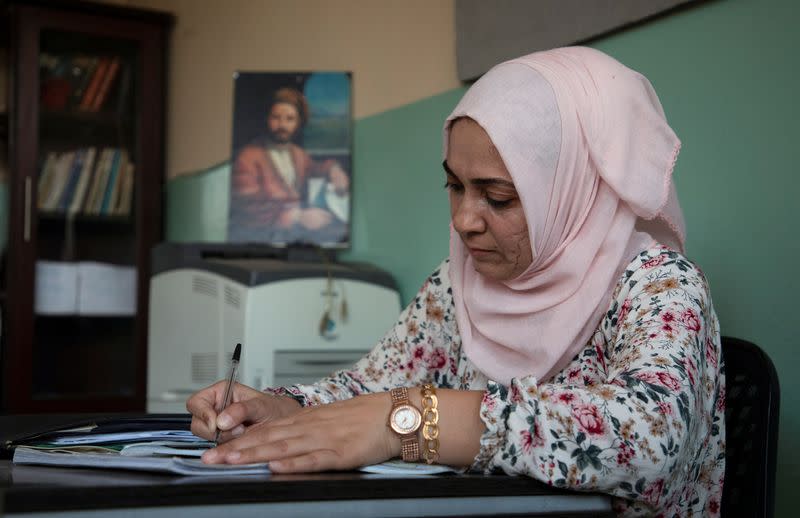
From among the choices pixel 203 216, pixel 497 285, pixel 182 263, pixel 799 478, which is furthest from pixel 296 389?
pixel 203 216

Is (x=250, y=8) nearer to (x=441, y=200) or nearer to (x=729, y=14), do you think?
(x=441, y=200)

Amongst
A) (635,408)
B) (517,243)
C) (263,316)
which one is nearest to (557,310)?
Answer: (517,243)

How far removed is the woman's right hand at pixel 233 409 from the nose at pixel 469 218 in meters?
0.33

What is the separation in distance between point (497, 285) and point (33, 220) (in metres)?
2.71

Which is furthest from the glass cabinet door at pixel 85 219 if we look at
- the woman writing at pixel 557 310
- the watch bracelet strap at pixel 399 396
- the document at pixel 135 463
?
the watch bracelet strap at pixel 399 396

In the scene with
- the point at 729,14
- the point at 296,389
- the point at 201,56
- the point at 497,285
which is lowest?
the point at 296,389

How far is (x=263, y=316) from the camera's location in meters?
2.11

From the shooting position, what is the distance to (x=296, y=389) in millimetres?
1296

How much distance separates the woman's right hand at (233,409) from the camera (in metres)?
1.03

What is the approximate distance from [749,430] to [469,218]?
0.44m

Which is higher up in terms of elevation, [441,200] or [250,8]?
[250,8]

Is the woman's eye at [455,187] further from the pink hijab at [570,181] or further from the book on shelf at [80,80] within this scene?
the book on shelf at [80,80]

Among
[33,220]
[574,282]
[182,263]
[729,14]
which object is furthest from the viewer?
[33,220]

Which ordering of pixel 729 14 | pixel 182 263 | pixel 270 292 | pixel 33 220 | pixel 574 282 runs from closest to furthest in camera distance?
pixel 574 282 → pixel 729 14 → pixel 270 292 → pixel 182 263 → pixel 33 220
